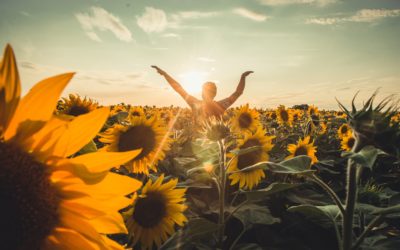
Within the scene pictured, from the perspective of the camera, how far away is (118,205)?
819 mm

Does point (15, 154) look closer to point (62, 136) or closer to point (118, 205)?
point (62, 136)

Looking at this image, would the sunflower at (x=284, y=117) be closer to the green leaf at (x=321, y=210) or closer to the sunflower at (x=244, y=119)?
the sunflower at (x=244, y=119)

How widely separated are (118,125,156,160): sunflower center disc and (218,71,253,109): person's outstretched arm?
2627 mm

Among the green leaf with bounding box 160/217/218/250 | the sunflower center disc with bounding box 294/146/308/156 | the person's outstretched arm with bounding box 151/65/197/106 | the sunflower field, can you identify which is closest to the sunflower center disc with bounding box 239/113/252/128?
the person's outstretched arm with bounding box 151/65/197/106

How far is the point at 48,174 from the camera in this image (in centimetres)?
78

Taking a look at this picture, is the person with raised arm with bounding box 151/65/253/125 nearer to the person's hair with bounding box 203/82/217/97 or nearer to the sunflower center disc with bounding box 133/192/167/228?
the person's hair with bounding box 203/82/217/97

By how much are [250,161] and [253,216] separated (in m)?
1.23

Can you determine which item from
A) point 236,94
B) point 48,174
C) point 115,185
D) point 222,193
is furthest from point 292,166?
point 236,94

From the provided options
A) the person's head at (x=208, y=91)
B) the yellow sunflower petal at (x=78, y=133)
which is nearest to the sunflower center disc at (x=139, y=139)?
the yellow sunflower petal at (x=78, y=133)

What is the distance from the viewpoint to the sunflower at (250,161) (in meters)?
3.71

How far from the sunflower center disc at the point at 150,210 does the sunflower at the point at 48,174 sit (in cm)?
127

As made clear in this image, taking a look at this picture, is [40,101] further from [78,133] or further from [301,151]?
[301,151]

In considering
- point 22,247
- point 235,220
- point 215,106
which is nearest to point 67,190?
point 22,247

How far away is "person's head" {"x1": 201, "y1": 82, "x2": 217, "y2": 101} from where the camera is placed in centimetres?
550
